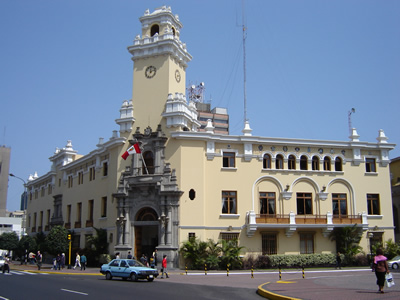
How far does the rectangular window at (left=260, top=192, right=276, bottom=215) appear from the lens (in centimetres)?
4112

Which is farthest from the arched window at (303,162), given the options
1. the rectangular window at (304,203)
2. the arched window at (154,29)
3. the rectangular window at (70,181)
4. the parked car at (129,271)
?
the rectangular window at (70,181)

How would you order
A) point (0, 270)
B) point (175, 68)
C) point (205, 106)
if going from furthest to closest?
point (205, 106) → point (175, 68) → point (0, 270)

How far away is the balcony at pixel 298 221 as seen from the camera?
130ft

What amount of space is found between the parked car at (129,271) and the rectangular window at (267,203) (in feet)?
51.9

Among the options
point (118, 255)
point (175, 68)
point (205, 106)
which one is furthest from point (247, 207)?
point (205, 106)

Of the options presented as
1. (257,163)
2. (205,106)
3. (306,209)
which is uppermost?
(205,106)

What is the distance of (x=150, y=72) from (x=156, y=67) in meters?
0.80

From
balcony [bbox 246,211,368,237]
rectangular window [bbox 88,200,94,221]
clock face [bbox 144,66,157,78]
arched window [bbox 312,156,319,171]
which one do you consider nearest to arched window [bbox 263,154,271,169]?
arched window [bbox 312,156,319,171]

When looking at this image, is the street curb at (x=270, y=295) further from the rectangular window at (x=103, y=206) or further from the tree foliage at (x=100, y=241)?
the rectangular window at (x=103, y=206)

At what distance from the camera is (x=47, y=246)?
44969 mm

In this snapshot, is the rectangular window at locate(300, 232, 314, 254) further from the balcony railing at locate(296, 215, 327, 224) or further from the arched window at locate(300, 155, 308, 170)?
the arched window at locate(300, 155, 308, 170)

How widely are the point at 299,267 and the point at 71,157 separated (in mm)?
32810

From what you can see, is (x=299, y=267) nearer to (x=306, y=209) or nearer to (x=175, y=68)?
(x=306, y=209)

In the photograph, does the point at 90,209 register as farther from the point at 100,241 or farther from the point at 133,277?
the point at 133,277
